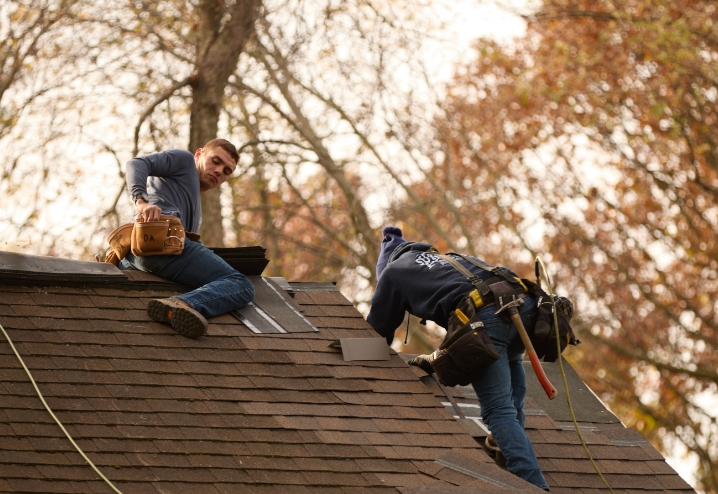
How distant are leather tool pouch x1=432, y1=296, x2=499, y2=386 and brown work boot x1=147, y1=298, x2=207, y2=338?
4.61 ft

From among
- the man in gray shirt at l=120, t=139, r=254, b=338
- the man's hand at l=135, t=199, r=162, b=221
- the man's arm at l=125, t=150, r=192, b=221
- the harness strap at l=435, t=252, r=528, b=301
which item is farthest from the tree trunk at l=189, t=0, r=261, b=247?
the harness strap at l=435, t=252, r=528, b=301

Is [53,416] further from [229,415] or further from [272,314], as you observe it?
[272,314]

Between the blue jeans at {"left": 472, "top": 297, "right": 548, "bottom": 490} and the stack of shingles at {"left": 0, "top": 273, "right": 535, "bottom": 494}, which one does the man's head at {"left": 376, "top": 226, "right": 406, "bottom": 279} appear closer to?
the stack of shingles at {"left": 0, "top": 273, "right": 535, "bottom": 494}

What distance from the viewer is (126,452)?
185 inches

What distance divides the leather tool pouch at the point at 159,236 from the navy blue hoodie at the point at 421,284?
4.33 ft

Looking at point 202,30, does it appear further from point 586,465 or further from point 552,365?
point 586,465

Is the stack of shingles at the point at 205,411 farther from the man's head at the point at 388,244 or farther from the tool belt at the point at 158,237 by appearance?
the man's head at the point at 388,244

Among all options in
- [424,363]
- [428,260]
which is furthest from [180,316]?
[424,363]

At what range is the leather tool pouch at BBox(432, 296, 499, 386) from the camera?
5.32m

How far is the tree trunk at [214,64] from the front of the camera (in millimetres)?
13727

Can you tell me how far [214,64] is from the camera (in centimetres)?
1389

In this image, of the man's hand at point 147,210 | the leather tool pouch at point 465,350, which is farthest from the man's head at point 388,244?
the man's hand at point 147,210

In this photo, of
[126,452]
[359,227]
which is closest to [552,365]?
[126,452]

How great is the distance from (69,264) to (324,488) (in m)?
2.43
